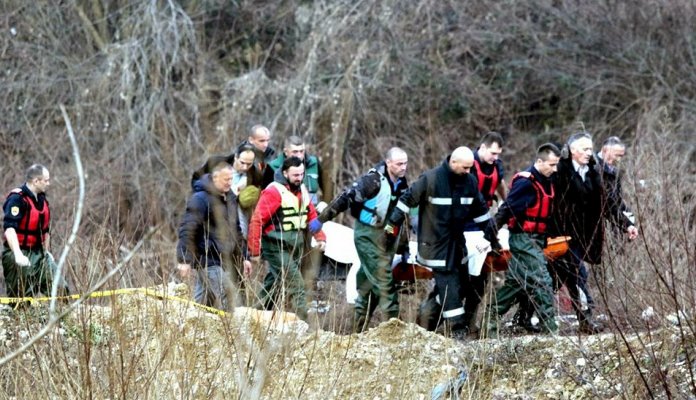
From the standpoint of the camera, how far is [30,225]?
1066 cm

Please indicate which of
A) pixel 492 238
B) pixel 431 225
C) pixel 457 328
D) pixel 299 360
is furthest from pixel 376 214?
pixel 299 360

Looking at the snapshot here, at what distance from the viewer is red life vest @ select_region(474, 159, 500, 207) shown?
1105cm

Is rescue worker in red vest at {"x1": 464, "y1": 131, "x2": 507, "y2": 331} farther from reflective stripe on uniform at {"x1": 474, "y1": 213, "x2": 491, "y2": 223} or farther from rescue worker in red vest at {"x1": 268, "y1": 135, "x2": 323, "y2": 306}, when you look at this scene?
rescue worker in red vest at {"x1": 268, "y1": 135, "x2": 323, "y2": 306}

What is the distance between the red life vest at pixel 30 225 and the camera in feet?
34.7

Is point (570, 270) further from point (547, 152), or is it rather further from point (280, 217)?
point (280, 217)

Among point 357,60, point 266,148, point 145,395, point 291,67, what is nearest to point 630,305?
point 145,395

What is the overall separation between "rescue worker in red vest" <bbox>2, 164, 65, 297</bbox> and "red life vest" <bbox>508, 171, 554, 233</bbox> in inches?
154

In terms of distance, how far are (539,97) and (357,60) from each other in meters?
3.17

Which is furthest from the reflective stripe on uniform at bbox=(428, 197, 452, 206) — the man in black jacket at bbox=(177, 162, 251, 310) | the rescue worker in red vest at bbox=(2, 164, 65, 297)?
the rescue worker in red vest at bbox=(2, 164, 65, 297)

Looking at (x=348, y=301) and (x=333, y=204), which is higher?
(x=333, y=204)

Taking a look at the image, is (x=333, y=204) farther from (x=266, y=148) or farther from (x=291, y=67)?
(x=291, y=67)

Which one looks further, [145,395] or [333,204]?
[333,204]

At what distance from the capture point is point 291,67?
66.2ft

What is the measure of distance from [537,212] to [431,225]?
89 cm
